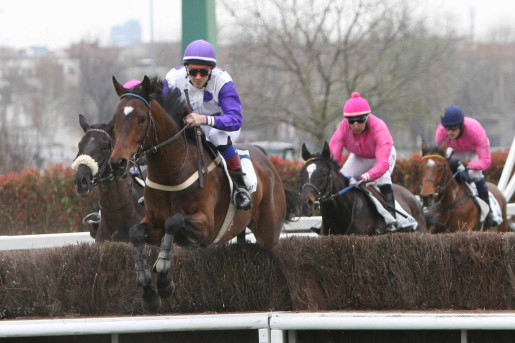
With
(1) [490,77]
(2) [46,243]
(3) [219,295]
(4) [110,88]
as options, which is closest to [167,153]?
(3) [219,295]

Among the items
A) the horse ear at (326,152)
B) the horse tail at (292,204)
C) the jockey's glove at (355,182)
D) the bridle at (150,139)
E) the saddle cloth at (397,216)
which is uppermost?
the bridle at (150,139)

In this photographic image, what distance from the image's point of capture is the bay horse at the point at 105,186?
6586 mm

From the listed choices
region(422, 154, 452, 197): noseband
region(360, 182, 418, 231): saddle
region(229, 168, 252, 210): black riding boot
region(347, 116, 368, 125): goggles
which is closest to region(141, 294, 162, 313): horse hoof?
region(229, 168, 252, 210): black riding boot

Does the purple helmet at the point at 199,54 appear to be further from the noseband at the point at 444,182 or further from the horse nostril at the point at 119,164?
the noseband at the point at 444,182

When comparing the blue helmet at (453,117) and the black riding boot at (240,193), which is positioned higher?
the blue helmet at (453,117)

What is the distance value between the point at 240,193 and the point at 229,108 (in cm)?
61

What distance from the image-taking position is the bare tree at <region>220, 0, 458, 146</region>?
21.4 meters

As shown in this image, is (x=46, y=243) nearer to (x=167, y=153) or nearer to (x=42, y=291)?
(x=42, y=291)

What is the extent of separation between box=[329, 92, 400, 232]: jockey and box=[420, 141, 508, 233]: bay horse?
46.9 inches

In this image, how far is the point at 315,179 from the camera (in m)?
7.38

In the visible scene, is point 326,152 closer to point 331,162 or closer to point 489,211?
point 331,162

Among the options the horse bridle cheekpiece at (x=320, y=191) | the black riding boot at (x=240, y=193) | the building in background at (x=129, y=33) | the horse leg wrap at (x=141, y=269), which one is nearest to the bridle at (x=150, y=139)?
the horse leg wrap at (x=141, y=269)

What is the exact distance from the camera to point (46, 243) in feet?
27.7

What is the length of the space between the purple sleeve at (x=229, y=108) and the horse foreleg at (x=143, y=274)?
1.00 m
